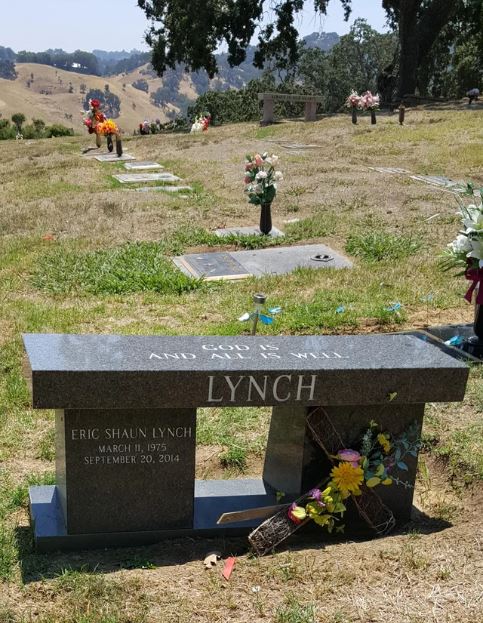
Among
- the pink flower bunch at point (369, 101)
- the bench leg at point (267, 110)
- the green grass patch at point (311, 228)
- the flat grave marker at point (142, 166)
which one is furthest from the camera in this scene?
the bench leg at point (267, 110)

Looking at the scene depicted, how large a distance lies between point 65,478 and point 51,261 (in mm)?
6122

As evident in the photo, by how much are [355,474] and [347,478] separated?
0.15 ft

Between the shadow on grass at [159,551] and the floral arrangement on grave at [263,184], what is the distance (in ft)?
23.3

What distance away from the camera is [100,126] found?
2117cm

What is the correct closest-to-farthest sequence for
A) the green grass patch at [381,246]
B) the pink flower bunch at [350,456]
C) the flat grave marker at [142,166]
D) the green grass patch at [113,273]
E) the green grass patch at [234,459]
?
the pink flower bunch at [350,456]
the green grass patch at [234,459]
the green grass patch at [113,273]
the green grass patch at [381,246]
the flat grave marker at [142,166]

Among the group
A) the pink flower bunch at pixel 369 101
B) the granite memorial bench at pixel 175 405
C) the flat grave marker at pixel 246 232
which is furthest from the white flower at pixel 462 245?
the pink flower bunch at pixel 369 101

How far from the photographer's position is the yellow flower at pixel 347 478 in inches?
156

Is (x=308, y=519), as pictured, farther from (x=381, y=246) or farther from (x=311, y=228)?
(x=311, y=228)

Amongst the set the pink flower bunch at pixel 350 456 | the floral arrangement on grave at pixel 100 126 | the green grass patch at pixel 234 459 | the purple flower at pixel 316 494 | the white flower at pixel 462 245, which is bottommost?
the green grass patch at pixel 234 459

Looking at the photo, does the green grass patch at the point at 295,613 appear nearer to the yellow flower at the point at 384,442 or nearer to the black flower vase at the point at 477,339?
the yellow flower at the point at 384,442

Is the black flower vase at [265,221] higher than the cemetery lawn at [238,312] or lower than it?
higher

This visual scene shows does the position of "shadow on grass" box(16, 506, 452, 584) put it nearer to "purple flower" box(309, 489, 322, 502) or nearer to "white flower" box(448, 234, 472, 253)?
"purple flower" box(309, 489, 322, 502)

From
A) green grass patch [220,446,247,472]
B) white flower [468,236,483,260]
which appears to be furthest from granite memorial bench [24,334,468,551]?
white flower [468,236,483,260]

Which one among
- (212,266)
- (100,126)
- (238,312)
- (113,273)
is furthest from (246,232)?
(100,126)
